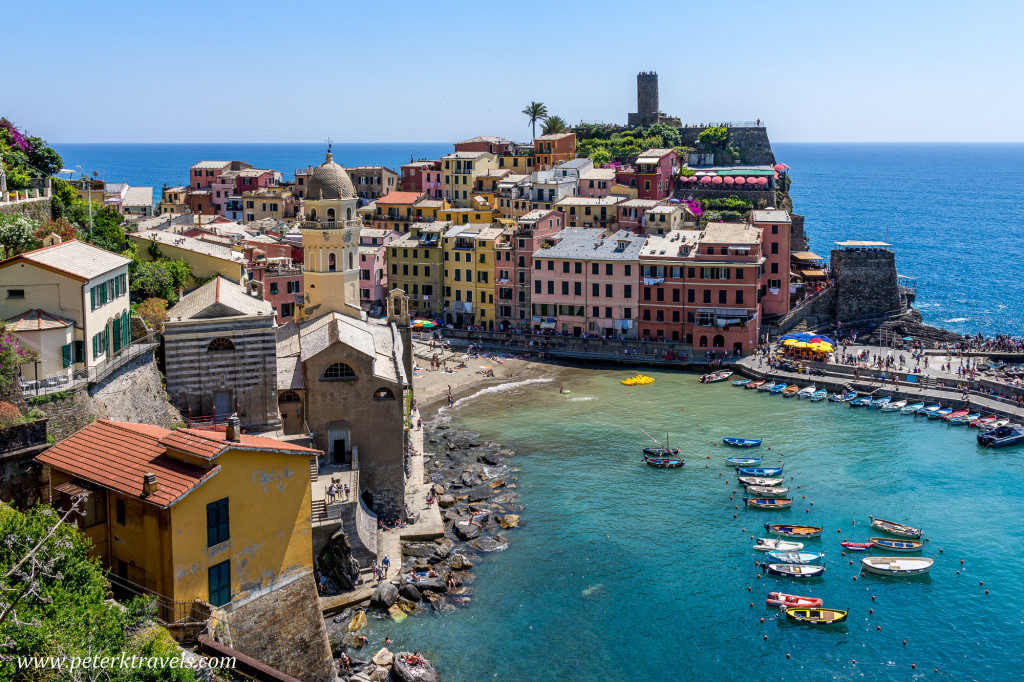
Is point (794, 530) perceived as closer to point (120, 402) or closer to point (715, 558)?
point (715, 558)

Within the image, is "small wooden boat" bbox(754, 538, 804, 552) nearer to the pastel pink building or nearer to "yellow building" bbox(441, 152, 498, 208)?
the pastel pink building

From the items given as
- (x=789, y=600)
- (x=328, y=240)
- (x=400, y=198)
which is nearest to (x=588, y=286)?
(x=400, y=198)

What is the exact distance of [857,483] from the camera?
53625 mm

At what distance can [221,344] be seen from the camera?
140 feet

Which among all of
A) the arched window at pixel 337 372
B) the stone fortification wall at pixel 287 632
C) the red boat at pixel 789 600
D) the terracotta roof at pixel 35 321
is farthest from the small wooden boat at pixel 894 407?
the terracotta roof at pixel 35 321

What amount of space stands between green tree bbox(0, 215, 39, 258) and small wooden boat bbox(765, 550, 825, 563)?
34605 millimetres

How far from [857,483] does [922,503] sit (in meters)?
3.64

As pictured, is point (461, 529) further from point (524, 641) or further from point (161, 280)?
point (161, 280)

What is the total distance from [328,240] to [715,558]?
2505 centimetres

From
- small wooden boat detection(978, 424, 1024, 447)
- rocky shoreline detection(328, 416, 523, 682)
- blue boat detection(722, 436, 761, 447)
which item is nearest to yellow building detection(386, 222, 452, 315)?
rocky shoreline detection(328, 416, 523, 682)

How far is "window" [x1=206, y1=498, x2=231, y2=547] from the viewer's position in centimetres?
2806

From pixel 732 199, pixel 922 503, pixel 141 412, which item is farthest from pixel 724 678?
pixel 732 199

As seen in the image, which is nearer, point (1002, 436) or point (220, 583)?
point (220, 583)

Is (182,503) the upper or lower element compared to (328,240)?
lower
